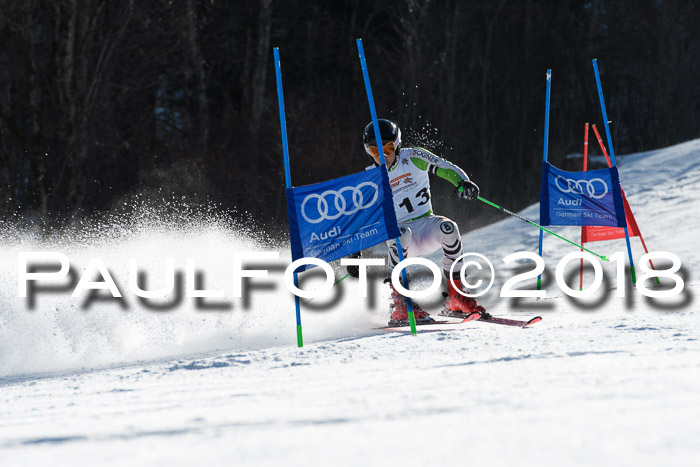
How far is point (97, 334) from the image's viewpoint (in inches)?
232

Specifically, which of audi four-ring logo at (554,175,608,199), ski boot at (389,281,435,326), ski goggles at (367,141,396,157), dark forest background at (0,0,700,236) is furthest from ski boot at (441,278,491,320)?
dark forest background at (0,0,700,236)

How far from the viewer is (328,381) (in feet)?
13.0

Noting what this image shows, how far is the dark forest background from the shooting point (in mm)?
14961

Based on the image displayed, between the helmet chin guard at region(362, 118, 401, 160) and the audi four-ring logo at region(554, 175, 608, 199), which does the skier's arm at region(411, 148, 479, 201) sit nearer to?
the helmet chin guard at region(362, 118, 401, 160)

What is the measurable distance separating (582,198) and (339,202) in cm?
353

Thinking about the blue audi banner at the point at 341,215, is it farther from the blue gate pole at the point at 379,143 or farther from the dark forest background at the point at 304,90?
the dark forest background at the point at 304,90

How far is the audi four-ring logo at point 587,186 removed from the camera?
826 centimetres

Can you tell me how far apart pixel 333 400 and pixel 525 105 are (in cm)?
2129

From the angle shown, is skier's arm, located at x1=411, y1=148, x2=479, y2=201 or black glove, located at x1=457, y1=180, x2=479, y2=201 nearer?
black glove, located at x1=457, y1=180, x2=479, y2=201

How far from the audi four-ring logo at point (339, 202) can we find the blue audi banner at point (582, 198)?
304 centimetres

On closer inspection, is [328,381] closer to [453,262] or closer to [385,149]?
[453,262]

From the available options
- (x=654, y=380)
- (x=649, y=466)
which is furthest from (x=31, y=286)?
(x=649, y=466)

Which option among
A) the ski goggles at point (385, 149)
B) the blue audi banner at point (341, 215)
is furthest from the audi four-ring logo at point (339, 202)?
the ski goggles at point (385, 149)

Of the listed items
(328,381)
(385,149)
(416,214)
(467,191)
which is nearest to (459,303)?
(416,214)
